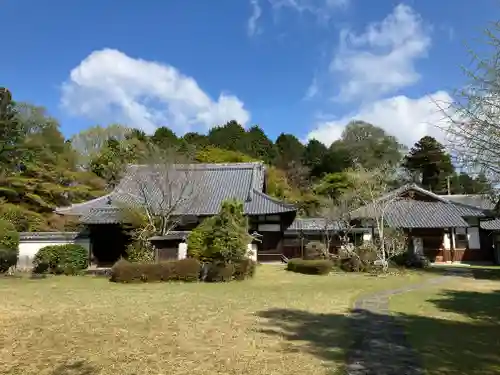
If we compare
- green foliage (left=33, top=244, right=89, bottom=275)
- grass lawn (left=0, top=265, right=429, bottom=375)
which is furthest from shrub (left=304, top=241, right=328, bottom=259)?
green foliage (left=33, top=244, right=89, bottom=275)

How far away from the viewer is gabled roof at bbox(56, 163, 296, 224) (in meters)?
25.3

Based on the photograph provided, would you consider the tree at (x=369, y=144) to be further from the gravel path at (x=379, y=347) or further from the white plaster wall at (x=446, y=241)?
the gravel path at (x=379, y=347)

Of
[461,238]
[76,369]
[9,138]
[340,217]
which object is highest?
[9,138]

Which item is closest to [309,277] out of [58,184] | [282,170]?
[58,184]

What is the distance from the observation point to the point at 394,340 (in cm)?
734

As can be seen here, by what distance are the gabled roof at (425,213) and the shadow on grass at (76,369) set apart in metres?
25.0

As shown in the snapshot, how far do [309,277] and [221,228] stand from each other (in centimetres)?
493

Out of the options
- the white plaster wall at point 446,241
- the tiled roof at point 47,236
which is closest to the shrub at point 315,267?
the tiled roof at point 47,236

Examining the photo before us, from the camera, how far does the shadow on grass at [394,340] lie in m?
5.91

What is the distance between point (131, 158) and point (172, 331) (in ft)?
115

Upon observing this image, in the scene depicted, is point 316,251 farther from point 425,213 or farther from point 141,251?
point 141,251

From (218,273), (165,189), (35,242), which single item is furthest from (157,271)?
(35,242)

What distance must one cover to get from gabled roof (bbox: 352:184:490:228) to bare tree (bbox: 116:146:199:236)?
11877mm

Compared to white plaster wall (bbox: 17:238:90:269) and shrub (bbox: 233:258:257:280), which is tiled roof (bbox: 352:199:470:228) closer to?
shrub (bbox: 233:258:257:280)
